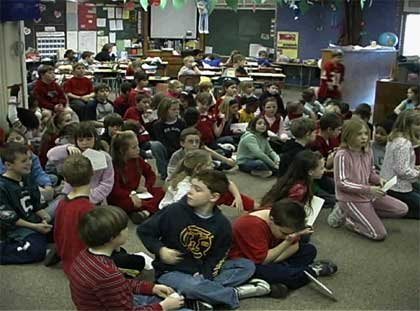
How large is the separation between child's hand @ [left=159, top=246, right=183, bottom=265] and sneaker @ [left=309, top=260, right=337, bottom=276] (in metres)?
0.95

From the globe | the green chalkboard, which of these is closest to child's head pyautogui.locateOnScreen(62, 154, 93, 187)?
the globe

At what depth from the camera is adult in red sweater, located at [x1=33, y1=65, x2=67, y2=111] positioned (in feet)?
22.6

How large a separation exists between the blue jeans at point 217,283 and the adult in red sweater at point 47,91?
437cm

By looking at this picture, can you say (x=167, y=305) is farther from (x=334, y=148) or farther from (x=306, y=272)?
(x=334, y=148)

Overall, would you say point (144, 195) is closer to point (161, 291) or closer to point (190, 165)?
point (190, 165)

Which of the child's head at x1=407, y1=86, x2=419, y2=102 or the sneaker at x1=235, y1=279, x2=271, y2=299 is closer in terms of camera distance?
the sneaker at x1=235, y1=279, x2=271, y2=299

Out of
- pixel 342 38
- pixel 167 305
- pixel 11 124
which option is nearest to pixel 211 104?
pixel 11 124

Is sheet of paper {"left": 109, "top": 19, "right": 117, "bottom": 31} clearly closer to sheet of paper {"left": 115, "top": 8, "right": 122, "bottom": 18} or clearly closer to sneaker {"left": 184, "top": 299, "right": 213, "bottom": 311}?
sheet of paper {"left": 115, "top": 8, "right": 122, "bottom": 18}

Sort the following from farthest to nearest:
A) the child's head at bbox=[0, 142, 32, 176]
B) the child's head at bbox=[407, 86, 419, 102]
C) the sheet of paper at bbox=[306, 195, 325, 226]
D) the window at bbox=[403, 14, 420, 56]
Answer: the window at bbox=[403, 14, 420, 56] < the child's head at bbox=[407, 86, 419, 102] < the sheet of paper at bbox=[306, 195, 325, 226] < the child's head at bbox=[0, 142, 32, 176]

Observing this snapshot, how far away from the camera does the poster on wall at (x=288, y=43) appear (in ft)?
41.6

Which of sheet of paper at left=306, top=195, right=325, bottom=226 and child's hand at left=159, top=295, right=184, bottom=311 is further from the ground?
sheet of paper at left=306, top=195, right=325, bottom=226

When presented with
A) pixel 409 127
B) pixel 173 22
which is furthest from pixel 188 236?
pixel 173 22

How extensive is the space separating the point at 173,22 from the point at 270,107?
8.23m

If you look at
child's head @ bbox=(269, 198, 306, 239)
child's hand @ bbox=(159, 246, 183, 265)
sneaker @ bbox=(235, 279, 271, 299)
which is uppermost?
child's head @ bbox=(269, 198, 306, 239)
